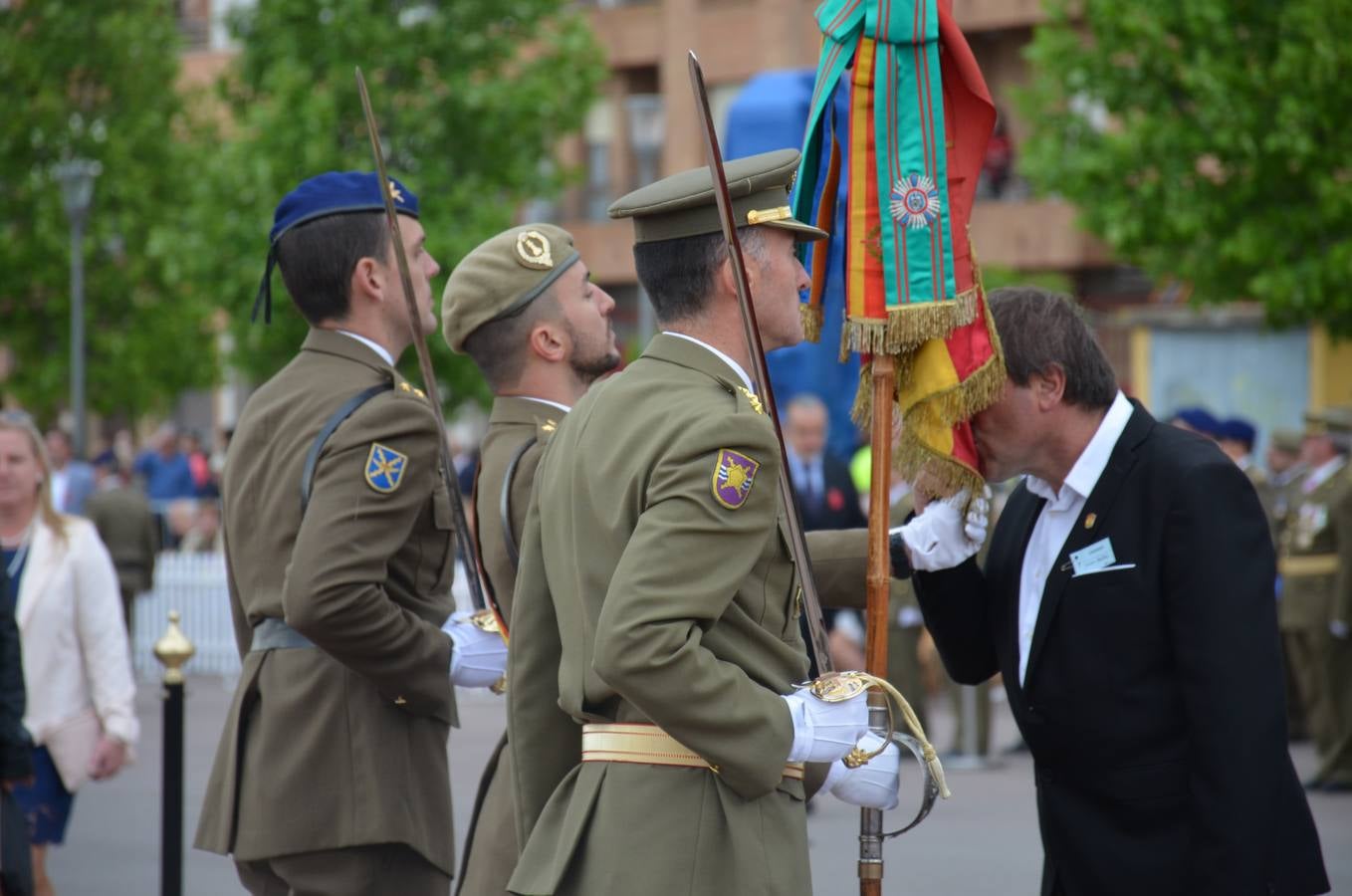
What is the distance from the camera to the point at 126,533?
1395 centimetres

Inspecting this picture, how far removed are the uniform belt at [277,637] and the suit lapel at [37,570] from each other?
2518 mm

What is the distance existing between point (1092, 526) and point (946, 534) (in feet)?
1.02

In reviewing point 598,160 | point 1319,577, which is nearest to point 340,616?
point 1319,577

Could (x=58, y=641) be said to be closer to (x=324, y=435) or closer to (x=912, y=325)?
(x=324, y=435)

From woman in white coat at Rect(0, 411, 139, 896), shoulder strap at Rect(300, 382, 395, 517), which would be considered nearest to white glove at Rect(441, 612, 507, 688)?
shoulder strap at Rect(300, 382, 395, 517)

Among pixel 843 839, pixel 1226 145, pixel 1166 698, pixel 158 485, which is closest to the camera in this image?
pixel 1166 698

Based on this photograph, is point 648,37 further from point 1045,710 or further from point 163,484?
point 1045,710

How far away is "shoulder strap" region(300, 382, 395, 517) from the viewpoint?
13.7 ft

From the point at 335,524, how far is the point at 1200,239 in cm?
1725

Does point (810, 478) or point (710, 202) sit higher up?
point (710, 202)

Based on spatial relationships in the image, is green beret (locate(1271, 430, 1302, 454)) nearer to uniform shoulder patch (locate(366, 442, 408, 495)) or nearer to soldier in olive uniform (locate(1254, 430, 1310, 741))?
soldier in olive uniform (locate(1254, 430, 1310, 741))

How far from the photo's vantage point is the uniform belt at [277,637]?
4.32 metres

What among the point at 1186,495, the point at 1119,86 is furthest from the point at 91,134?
the point at 1186,495

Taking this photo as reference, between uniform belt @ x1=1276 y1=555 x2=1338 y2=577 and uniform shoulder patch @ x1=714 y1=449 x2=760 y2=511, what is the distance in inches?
382
